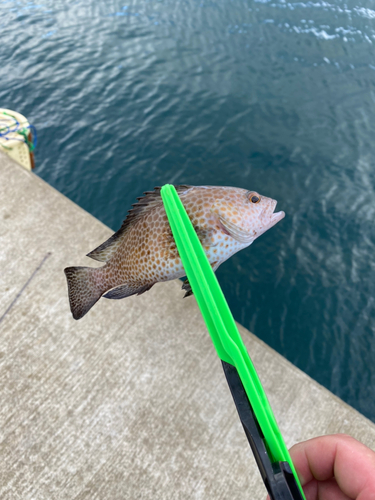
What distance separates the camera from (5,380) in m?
3.97

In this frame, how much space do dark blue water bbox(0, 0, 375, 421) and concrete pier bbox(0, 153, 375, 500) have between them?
162cm

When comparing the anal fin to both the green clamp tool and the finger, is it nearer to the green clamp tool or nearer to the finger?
the green clamp tool

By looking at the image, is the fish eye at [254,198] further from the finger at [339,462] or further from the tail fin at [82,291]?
the finger at [339,462]

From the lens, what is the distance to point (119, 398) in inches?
157

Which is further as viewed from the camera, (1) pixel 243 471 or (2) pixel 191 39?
(2) pixel 191 39

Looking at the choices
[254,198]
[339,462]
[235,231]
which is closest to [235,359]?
[235,231]

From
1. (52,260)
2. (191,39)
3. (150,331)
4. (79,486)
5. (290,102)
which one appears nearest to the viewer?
(79,486)

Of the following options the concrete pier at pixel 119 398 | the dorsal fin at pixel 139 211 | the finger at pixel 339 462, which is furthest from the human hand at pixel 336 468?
the concrete pier at pixel 119 398

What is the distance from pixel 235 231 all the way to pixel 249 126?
7529 millimetres

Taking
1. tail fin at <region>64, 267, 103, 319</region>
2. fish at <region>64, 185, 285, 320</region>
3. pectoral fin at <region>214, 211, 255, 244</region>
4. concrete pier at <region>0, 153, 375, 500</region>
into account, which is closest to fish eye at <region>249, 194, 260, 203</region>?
fish at <region>64, 185, 285, 320</region>

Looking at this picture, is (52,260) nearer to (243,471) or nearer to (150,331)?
(150,331)

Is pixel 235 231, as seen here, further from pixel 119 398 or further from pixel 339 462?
Answer: pixel 119 398

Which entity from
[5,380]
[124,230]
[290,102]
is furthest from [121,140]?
[124,230]

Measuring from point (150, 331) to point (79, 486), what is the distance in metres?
1.57
